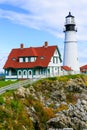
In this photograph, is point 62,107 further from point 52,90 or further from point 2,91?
point 2,91

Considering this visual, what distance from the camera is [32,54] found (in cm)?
5916

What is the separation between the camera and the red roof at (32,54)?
58.5 meters

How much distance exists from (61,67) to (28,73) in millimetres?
7102

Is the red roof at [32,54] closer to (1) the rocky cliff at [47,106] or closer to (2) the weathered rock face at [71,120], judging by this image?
(1) the rocky cliff at [47,106]

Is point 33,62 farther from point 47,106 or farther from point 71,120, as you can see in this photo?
point 71,120

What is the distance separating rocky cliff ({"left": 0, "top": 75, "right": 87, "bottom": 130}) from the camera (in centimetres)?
3353

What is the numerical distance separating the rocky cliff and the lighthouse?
52.3ft

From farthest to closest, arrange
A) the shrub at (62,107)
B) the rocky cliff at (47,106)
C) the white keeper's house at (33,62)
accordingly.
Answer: the white keeper's house at (33,62) < the shrub at (62,107) < the rocky cliff at (47,106)

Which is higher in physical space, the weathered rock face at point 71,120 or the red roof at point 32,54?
the red roof at point 32,54

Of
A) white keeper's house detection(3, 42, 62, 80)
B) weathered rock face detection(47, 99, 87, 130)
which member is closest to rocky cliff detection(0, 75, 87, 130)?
weathered rock face detection(47, 99, 87, 130)

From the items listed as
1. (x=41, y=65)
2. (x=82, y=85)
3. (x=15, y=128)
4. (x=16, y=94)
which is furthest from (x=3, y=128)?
(x=41, y=65)

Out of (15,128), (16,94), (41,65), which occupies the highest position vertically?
(41,65)

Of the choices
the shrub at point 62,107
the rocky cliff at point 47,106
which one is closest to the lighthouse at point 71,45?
the rocky cliff at point 47,106

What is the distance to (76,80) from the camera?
49.0m
